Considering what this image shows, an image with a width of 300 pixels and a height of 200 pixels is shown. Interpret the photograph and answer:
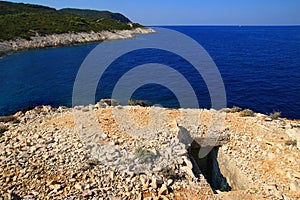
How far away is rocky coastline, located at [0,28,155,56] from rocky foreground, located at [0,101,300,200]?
43187mm

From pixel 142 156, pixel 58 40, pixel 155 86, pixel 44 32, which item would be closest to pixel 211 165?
pixel 142 156

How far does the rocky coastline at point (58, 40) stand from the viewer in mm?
49938

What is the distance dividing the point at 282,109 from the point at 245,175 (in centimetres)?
1583

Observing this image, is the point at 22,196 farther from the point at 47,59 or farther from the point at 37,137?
the point at 47,59

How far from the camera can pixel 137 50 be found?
59.2m

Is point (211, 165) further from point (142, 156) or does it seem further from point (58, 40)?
point (58, 40)

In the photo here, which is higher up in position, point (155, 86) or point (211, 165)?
point (155, 86)

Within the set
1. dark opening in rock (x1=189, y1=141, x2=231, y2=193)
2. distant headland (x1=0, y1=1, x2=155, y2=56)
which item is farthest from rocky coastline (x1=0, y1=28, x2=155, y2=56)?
dark opening in rock (x1=189, y1=141, x2=231, y2=193)

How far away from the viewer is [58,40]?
6047 centimetres

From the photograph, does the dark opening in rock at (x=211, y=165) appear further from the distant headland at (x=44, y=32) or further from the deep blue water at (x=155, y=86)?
the distant headland at (x=44, y=32)

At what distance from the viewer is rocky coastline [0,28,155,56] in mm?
49938

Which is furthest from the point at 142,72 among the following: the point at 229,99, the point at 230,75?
the point at 229,99

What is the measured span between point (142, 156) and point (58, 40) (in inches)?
2295

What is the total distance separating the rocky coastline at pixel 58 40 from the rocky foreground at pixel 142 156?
1700 inches
